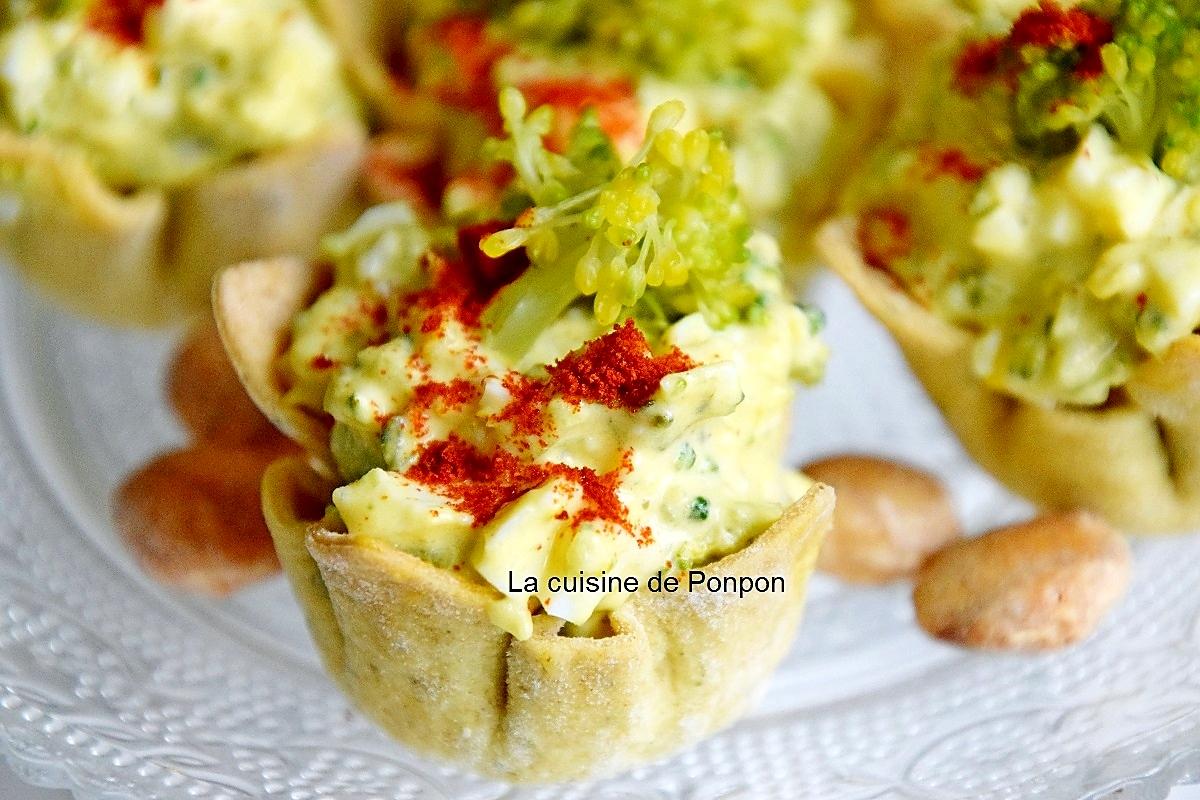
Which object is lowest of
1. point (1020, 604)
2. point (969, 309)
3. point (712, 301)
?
point (1020, 604)

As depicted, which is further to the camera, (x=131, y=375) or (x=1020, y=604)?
(x=131, y=375)

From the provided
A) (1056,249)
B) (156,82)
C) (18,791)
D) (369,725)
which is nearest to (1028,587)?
(1056,249)

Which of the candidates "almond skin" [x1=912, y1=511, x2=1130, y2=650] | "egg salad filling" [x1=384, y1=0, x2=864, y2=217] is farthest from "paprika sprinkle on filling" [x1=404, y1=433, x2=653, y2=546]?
"egg salad filling" [x1=384, y1=0, x2=864, y2=217]

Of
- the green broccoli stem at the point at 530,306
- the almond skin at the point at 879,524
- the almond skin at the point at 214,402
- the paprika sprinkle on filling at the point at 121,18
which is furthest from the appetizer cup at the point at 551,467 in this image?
the paprika sprinkle on filling at the point at 121,18

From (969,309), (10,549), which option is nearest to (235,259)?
(10,549)

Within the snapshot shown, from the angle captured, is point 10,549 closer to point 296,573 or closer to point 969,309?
point 296,573

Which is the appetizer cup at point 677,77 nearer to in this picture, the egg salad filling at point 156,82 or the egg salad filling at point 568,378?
the egg salad filling at point 156,82

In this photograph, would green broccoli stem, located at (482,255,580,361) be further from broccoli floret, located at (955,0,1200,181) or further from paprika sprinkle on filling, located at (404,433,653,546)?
broccoli floret, located at (955,0,1200,181)

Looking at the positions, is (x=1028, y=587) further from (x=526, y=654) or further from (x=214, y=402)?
(x=214, y=402)
